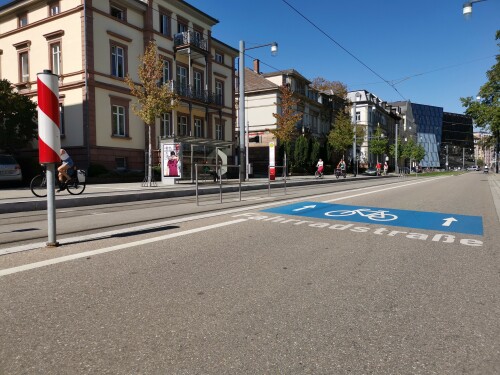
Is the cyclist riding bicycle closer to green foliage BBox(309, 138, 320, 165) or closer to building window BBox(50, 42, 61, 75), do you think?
building window BBox(50, 42, 61, 75)

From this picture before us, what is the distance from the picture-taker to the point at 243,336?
8.68ft

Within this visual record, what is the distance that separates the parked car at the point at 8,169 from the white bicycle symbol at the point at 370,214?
48.2ft

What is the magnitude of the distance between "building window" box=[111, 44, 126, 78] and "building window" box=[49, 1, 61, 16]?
3993mm

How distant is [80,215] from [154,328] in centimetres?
703

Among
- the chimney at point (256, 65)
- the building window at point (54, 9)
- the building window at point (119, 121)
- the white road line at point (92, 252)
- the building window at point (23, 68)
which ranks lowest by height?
the white road line at point (92, 252)

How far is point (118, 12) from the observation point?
1025 inches

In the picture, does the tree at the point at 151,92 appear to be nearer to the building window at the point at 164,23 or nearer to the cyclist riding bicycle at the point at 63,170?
→ the cyclist riding bicycle at the point at 63,170

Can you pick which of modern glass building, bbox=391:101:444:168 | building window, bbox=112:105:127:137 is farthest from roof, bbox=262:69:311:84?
modern glass building, bbox=391:101:444:168

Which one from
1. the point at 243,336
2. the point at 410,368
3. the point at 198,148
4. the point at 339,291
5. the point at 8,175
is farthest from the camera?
the point at 198,148

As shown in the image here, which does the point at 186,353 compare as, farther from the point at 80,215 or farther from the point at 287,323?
the point at 80,215

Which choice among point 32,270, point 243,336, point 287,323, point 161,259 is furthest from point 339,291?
point 32,270

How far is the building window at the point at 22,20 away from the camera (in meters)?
26.6

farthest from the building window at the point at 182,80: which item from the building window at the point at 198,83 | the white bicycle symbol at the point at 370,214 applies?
the white bicycle symbol at the point at 370,214

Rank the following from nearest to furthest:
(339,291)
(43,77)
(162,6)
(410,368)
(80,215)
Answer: (410,368) → (339,291) → (43,77) → (80,215) → (162,6)
